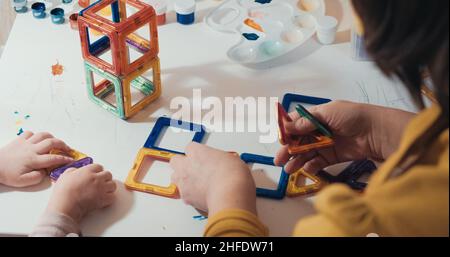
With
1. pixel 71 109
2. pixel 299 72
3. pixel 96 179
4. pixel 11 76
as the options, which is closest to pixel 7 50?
pixel 11 76

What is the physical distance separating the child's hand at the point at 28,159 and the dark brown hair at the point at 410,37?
17.8 inches

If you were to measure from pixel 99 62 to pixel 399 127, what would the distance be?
41 cm

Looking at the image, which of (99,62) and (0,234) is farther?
(99,62)

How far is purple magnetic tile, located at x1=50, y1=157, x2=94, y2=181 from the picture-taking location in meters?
0.76

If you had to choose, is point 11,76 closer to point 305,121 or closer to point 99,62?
point 99,62

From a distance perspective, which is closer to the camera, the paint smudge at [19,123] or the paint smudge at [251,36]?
the paint smudge at [19,123]

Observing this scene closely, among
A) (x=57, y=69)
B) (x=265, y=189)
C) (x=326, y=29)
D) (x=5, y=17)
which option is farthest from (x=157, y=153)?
(x=5, y=17)

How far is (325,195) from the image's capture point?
50 centimetres

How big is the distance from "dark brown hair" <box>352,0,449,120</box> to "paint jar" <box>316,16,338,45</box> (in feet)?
1.62

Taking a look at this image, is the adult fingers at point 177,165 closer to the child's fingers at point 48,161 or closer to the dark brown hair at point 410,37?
the child's fingers at point 48,161

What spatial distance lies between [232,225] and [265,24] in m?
0.45

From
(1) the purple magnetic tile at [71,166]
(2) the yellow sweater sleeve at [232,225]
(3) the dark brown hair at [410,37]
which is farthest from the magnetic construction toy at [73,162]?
(3) the dark brown hair at [410,37]

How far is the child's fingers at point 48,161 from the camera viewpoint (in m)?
0.76
